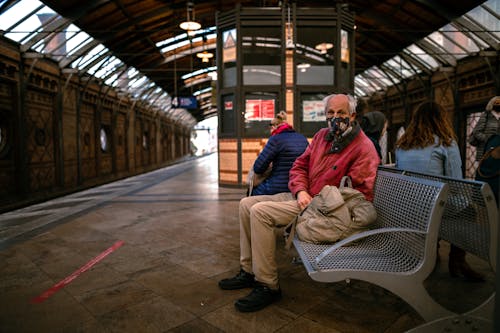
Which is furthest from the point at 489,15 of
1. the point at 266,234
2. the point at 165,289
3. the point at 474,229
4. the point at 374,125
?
the point at 165,289

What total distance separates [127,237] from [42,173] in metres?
8.79

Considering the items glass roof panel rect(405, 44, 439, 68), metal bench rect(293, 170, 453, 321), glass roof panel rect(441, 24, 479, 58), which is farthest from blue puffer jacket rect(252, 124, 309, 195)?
glass roof panel rect(405, 44, 439, 68)

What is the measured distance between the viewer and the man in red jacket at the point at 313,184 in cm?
241

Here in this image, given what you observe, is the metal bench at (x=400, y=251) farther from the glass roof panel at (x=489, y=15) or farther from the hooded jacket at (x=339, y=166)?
the glass roof panel at (x=489, y=15)

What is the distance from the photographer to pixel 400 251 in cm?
204

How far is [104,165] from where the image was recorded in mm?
16672

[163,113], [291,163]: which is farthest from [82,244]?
[163,113]

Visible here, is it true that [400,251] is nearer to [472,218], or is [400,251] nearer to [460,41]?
[472,218]

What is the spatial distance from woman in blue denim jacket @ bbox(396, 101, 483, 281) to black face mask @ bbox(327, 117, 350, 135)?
0.81m

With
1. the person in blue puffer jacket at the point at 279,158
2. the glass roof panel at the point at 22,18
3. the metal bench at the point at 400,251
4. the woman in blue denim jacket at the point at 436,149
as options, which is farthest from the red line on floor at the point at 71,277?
the glass roof panel at the point at 22,18

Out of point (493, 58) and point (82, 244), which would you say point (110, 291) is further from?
Result: point (493, 58)

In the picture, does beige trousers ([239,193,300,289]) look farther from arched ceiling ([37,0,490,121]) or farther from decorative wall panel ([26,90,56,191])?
decorative wall panel ([26,90,56,191])

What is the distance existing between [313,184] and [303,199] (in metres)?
0.21

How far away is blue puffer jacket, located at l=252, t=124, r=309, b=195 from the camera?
3158mm
